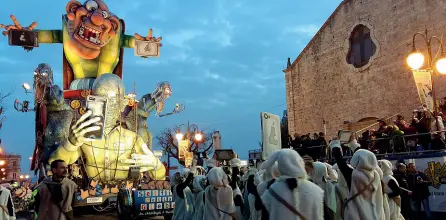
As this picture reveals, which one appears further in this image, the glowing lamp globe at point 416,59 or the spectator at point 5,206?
the glowing lamp globe at point 416,59

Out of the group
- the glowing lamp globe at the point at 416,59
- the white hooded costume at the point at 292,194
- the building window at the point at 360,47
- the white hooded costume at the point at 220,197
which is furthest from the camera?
the building window at the point at 360,47

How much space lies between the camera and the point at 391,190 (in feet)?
24.3

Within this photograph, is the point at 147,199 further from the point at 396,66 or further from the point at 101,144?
the point at 396,66

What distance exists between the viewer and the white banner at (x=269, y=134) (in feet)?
26.7

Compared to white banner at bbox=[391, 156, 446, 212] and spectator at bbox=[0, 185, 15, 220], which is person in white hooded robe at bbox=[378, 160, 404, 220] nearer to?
white banner at bbox=[391, 156, 446, 212]

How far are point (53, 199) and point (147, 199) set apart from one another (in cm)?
843

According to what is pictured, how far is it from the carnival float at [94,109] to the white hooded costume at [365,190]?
32.2 ft

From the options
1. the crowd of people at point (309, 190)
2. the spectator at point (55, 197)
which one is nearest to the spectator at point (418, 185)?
the crowd of people at point (309, 190)

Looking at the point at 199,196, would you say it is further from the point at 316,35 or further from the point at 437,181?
the point at 316,35

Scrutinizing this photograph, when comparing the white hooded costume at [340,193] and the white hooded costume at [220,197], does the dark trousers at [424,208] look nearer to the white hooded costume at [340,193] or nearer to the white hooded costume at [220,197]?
the white hooded costume at [340,193]

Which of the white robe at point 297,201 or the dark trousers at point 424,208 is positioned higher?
the white robe at point 297,201

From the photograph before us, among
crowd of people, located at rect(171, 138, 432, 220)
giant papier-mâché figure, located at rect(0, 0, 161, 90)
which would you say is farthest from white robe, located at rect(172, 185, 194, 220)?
giant papier-mâché figure, located at rect(0, 0, 161, 90)

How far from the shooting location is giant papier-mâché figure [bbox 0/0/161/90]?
21344 millimetres

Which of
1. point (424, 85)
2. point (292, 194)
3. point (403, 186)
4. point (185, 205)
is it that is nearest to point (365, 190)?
point (292, 194)
